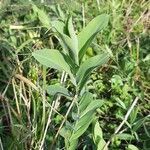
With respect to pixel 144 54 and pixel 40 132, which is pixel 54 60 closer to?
pixel 40 132

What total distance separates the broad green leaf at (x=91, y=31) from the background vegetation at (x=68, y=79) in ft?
0.93

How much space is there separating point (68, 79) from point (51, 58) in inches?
32.4

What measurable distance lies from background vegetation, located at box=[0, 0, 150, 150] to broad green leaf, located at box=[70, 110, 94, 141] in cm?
2

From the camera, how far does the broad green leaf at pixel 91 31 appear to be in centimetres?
109

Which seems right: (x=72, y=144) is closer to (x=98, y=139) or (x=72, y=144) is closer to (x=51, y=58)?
(x=98, y=139)

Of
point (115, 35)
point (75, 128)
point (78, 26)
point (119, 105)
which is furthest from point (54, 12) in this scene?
point (75, 128)

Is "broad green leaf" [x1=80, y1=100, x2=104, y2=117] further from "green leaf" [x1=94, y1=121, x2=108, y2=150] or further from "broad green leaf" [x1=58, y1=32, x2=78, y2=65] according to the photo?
"green leaf" [x1=94, y1=121, x2=108, y2=150]

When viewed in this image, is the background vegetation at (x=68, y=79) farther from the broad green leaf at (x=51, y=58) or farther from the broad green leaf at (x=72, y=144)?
the broad green leaf at (x=51, y=58)

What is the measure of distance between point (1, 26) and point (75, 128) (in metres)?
1.15

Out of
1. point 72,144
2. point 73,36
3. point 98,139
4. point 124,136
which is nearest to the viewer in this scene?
point 73,36

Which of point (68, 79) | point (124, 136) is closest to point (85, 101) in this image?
point (124, 136)

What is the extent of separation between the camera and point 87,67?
114cm

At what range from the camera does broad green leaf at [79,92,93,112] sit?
4.06 ft

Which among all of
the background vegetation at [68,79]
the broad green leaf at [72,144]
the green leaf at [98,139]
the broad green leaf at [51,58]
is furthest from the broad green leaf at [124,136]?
the broad green leaf at [51,58]
